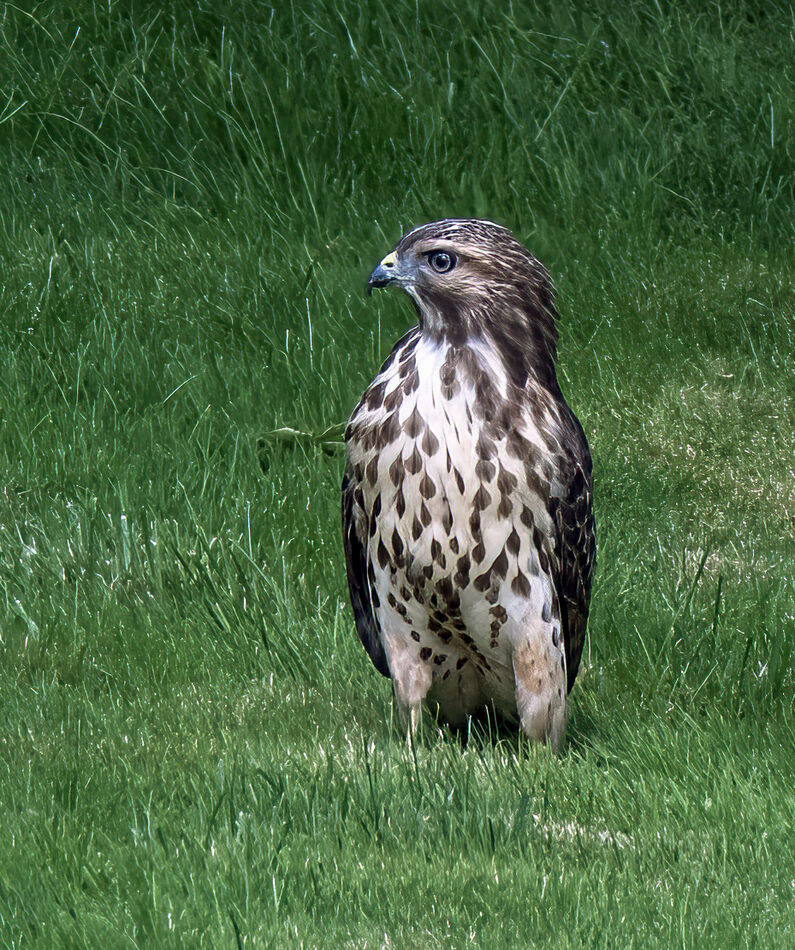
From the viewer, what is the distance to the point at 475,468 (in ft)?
14.5

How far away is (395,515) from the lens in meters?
4.54

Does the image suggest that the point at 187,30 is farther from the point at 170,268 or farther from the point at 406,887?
the point at 406,887

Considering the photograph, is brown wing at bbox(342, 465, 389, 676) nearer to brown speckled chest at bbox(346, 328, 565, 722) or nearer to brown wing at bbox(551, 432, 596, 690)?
brown speckled chest at bbox(346, 328, 565, 722)

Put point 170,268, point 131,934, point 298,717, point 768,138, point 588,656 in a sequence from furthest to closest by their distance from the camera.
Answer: point 768,138 < point 170,268 < point 588,656 < point 298,717 < point 131,934

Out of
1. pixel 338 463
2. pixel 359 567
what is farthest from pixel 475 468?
pixel 338 463

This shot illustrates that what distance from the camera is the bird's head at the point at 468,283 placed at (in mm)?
4520

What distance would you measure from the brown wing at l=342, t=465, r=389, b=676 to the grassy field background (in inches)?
9.4

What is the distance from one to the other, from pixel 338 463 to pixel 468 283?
7.94 ft

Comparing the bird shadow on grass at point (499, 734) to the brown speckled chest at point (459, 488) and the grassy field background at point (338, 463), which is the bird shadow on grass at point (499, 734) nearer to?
the grassy field background at point (338, 463)

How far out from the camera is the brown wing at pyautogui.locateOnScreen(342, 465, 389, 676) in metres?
4.75

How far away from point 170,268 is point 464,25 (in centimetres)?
258

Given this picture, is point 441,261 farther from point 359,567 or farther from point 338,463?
point 338,463

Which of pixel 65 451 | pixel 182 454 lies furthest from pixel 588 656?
pixel 65 451

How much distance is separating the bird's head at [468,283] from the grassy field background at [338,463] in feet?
4.10
